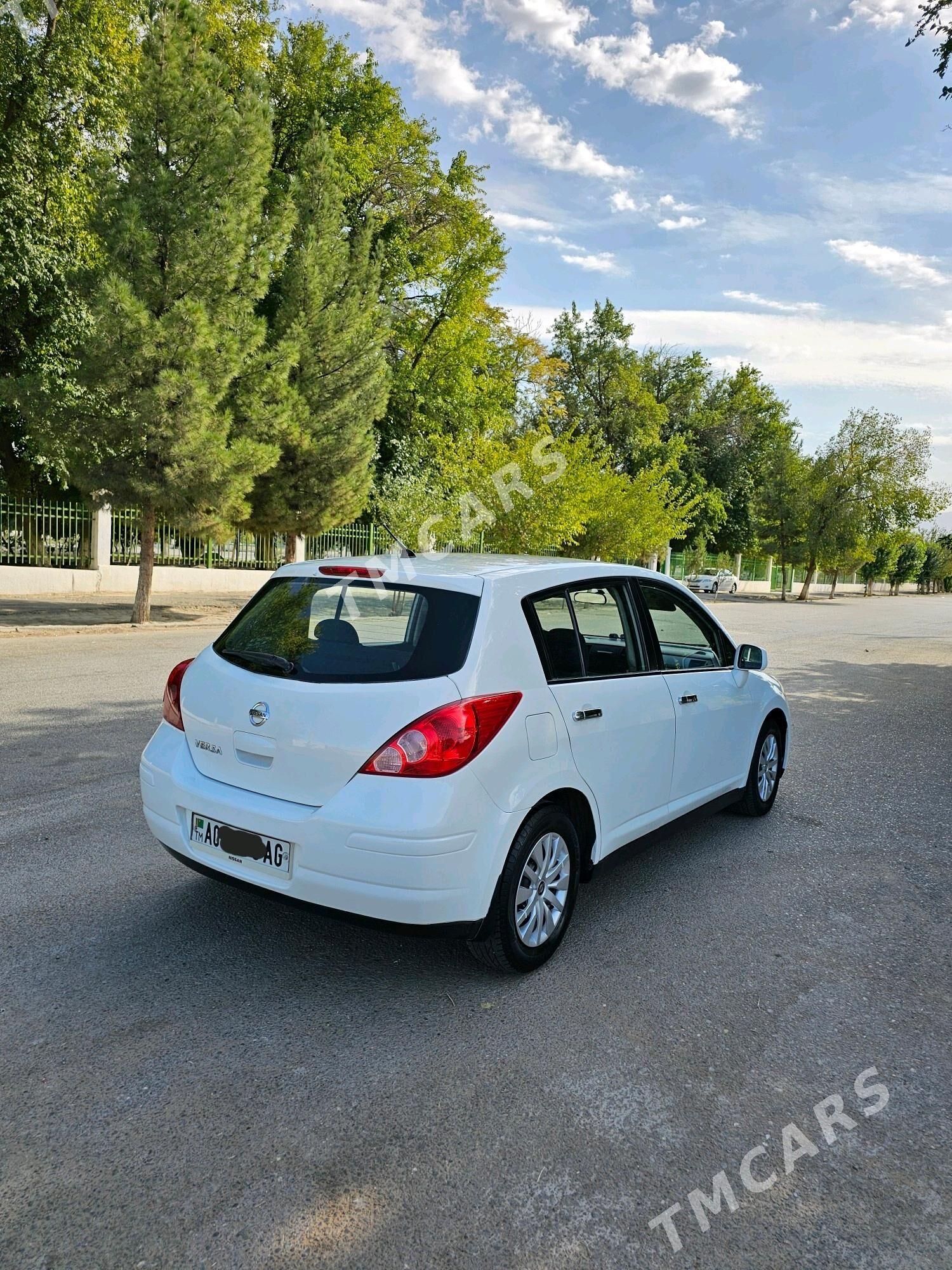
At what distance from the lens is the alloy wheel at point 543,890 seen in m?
3.36

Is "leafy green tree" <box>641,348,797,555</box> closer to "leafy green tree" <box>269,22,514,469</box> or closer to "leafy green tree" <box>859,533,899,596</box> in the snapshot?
"leafy green tree" <box>859,533,899,596</box>

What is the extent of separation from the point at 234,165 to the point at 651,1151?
18.0m

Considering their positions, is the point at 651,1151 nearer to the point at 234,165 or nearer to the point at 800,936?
the point at 800,936

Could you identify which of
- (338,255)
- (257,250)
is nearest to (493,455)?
(338,255)

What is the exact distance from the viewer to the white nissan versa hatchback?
3.04 m

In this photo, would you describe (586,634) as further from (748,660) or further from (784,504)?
(784,504)

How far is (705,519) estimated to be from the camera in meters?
54.1

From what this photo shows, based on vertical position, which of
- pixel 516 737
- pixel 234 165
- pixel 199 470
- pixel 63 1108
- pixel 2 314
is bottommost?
pixel 63 1108

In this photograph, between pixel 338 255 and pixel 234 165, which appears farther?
pixel 338 255

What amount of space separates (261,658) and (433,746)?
93cm

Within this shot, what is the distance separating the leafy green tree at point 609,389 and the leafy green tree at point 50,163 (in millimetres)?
32575

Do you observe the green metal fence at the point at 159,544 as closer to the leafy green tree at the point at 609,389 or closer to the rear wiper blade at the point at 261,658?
the rear wiper blade at the point at 261,658

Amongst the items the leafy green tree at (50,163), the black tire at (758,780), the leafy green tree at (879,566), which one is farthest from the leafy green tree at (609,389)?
the black tire at (758,780)

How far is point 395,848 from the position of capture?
298 cm
